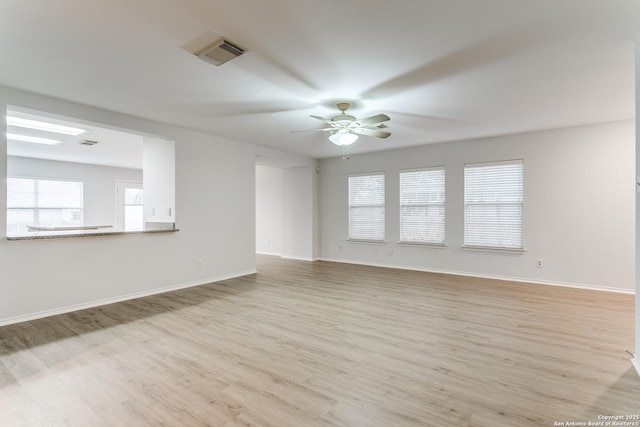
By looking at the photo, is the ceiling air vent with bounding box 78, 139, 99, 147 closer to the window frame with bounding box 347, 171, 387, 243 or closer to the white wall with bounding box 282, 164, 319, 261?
the white wall with bounding box 282, 164, 319, 261

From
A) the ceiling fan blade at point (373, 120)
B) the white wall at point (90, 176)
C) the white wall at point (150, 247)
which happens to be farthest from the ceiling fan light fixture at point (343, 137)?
the white wall at point (90, 176)

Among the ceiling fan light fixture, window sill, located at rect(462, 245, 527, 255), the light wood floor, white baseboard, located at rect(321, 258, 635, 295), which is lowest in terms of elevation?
the light wood floor

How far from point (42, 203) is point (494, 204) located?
10008 mm

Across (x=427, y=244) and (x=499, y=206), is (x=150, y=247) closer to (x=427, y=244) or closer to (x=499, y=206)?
(x=427, y=244)

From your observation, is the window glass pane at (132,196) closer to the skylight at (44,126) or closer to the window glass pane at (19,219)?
the window glass pane at (19,219)

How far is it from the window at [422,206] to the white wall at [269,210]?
3508 millimetres

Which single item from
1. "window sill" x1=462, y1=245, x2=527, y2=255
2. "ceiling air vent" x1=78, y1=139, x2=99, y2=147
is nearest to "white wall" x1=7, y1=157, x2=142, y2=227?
"ceiling air vent" x1=78, y1=139, x2=99, y2=147

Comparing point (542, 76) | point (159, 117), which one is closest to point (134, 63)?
point (159, 117)

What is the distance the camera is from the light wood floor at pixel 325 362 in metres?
1.86

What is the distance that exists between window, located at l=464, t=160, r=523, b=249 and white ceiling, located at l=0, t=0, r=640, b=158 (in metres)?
1.29

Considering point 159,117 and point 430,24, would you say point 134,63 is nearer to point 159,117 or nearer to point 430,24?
point 159,117

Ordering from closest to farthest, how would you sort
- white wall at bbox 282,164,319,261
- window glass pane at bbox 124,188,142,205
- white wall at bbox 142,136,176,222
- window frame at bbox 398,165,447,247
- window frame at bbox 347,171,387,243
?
white wall at bbox 142,136,176,222 < window frame at bbox 398,165,447,247 < window frame at bbox 347,171,387,243 < white wall at bbox 282,164,319,261 < window glass pane at bbox 124,188,142,205

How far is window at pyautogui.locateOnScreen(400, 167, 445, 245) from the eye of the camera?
240 inches

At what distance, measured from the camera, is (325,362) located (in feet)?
8.13
